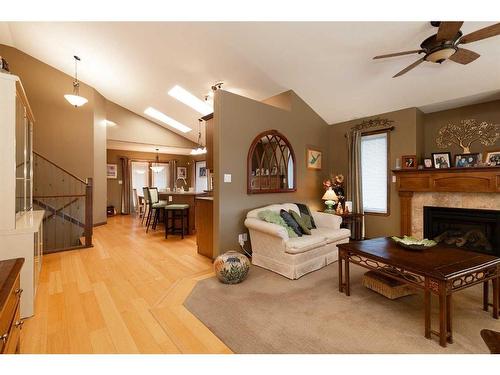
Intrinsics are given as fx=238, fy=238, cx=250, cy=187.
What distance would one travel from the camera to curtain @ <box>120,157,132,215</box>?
8.92 meters

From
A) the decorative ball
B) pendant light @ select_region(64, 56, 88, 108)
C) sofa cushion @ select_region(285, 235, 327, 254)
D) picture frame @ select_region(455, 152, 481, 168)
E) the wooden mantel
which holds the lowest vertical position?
the decorative ball

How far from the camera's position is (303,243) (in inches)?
113

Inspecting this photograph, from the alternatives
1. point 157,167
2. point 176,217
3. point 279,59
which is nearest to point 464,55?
point 279,59

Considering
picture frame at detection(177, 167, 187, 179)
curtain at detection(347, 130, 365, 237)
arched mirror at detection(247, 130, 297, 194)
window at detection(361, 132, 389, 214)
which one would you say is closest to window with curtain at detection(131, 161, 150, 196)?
picture frame at detection(177, 167, 187, 179)

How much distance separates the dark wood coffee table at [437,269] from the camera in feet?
5.47

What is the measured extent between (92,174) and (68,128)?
3.94 ft

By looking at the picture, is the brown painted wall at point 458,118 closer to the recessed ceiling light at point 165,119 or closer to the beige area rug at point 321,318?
the beige area rug at point 321,318

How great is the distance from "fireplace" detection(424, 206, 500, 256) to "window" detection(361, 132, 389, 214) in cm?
70

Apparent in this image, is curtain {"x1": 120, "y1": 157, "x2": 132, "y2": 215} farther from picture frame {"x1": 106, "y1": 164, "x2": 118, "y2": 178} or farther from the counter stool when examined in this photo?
the counter stool

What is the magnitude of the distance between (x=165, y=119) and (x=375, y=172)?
→ 20.1 feet

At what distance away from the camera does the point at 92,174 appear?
6051 mm

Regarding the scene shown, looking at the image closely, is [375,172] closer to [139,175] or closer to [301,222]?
[301,222]

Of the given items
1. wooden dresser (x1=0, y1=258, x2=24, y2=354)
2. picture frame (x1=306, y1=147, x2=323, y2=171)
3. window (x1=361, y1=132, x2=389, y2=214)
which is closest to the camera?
wooden dresser (x1=0, y1=258, x2=24, y2=354)
